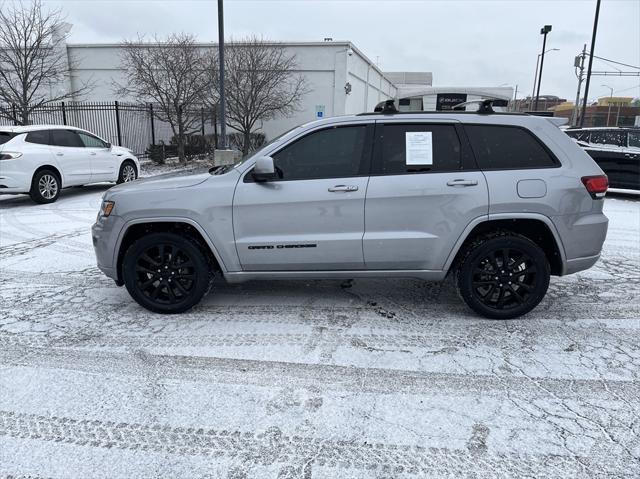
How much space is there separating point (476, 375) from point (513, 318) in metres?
1.14

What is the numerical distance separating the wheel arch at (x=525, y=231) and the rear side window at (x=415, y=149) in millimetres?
546

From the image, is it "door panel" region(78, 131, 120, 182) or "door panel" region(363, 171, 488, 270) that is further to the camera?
"door panel" region(78, 131, 120, 182)

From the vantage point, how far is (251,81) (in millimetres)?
20922

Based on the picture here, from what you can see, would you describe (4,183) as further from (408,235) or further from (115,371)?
(408,235)

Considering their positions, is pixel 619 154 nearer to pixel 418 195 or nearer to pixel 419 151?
pixel 419 151

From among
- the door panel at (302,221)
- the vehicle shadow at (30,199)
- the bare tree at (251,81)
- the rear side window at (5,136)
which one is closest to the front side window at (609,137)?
the door panel at (302,221)

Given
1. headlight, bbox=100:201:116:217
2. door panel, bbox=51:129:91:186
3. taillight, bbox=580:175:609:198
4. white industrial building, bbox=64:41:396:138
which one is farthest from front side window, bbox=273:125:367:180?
white industrial building, bbox=64:41:396:138

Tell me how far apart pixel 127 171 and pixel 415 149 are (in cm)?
1048

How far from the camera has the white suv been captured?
9.40 metres

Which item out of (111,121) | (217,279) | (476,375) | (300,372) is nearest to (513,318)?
(476,375)

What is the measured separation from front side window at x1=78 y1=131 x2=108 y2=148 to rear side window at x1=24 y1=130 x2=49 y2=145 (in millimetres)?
946

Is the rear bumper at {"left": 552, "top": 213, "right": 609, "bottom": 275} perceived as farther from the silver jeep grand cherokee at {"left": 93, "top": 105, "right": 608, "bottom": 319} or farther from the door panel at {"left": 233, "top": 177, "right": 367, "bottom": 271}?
the door panel at {"left": 233, "top": 177, "right": 367, "bottom": 271}

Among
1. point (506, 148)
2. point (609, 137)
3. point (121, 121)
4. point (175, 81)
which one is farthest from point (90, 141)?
point (609, 137)

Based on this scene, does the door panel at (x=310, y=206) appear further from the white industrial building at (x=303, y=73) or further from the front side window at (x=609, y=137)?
the white industrial building at (x=303, y=73)
